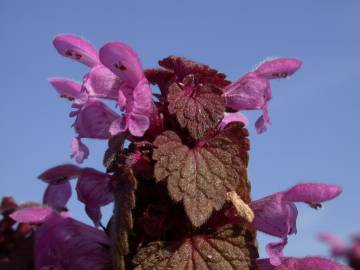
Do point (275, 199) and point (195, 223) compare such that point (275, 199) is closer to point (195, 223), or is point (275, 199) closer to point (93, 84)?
point (195, 223)

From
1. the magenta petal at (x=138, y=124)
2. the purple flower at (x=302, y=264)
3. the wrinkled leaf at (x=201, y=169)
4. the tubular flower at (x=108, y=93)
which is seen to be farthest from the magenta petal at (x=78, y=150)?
the purple flower at (x=302, y=264)

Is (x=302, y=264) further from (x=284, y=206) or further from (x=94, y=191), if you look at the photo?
(x=94, y=191)

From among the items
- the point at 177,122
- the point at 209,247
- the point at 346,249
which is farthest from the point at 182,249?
the point at 346,249

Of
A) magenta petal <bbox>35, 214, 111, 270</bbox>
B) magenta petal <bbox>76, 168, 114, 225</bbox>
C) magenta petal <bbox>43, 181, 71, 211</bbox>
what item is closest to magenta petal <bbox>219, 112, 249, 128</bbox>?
magenta petal <bbox>76, 168, 114, 225</bbox>

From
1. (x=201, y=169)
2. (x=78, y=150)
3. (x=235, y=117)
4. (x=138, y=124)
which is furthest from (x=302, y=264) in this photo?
(x=78, y=150)

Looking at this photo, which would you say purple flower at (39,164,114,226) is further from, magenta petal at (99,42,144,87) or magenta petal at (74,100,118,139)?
magenta petal at (99,42,144,87)

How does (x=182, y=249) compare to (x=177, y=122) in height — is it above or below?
below
